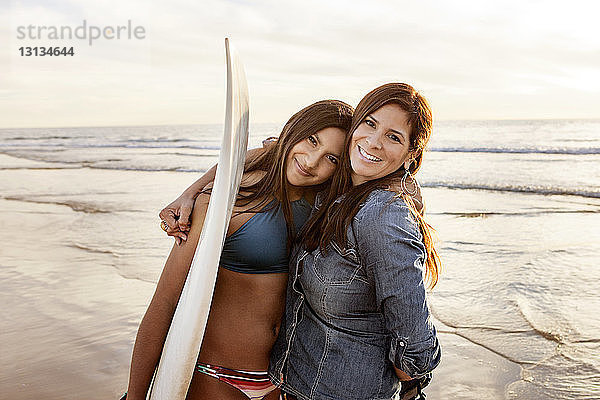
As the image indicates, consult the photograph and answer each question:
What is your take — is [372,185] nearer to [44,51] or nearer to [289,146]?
[289,146]

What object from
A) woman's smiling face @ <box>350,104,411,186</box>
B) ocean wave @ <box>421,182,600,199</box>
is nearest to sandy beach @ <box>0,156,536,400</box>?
woman's smiling face @ <box>350,104,411,186</box>

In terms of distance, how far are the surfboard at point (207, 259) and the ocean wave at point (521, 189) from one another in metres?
11.2

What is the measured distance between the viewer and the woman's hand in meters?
2.10

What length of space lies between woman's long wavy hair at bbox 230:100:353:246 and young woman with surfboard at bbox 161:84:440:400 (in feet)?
0.30

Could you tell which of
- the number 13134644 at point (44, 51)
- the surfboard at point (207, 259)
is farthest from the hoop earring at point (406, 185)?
the number 13134644 at point (44, 51)

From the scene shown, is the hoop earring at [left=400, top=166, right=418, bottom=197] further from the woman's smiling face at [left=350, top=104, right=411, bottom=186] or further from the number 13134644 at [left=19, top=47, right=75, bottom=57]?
the number 13134644 at [left=19, top=47, right=75, bottom=57]

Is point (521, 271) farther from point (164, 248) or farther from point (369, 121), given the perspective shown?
point (369, 121)

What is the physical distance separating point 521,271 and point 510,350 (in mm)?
2053

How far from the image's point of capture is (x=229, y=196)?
1.82 m

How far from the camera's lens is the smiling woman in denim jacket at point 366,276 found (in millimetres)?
1789

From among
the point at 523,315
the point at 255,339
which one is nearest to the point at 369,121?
the point at 255,339

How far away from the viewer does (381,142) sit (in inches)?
79.6

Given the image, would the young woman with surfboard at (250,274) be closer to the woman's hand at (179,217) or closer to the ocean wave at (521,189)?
the woman's hand at (179,217)

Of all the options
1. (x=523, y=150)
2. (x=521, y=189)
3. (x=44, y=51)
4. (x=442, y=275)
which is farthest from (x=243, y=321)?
(x=44, y=51)
